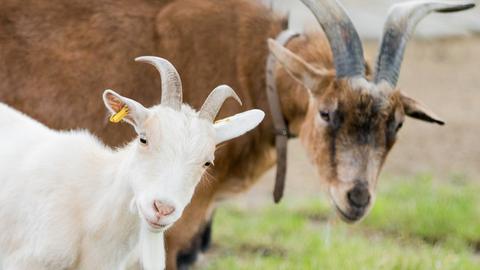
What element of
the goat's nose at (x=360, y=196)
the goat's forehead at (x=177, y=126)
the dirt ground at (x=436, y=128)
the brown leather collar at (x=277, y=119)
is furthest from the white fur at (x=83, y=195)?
the dirt ground at (x=436, y=128)

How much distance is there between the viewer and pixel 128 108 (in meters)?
4.73

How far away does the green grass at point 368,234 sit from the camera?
7.12m

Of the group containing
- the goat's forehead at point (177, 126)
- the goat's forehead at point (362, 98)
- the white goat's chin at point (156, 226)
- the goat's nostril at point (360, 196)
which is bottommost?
the goat's nostril at point (360, 196)

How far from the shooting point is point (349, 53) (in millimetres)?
6496

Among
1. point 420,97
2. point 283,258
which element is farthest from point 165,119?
point 420,97

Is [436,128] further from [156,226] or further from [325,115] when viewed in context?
[156,226]

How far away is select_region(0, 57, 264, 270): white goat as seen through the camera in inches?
182

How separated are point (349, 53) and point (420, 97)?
235 inches

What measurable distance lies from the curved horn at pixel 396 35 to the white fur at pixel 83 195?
1711 millimetres

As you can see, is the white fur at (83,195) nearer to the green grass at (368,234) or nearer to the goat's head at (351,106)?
the goat's head at (351,106)

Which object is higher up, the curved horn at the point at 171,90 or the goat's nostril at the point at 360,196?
the curved horn at the point at 171,90

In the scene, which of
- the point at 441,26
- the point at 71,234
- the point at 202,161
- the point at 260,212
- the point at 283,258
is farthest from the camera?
the point at 441,26

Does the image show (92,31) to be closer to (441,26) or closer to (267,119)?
(267,119)

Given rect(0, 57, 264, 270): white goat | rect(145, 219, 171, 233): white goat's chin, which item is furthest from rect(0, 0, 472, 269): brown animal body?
rect(145, 219, 171, 233): white goat's chin
